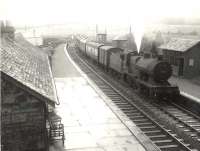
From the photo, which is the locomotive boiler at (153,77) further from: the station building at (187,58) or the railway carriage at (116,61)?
the station building at (187,58)

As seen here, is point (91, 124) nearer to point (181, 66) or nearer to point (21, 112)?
point (21, 112)

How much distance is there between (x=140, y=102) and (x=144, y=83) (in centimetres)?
140

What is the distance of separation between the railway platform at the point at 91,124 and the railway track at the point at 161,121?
750 mm

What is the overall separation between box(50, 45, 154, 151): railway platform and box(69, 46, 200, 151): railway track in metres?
0.75

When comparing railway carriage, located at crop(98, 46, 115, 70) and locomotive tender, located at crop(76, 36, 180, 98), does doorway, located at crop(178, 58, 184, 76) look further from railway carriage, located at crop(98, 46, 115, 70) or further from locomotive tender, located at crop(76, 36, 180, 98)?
locomotive tender, located at crop(76, 36, 180, 98)

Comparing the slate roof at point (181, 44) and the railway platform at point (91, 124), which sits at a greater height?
the slate roof at point (181, 44)

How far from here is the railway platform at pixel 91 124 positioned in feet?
37.7

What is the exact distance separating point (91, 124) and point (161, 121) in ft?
12.2

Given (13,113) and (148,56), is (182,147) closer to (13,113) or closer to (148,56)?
(13,113)

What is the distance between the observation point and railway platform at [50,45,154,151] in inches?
453

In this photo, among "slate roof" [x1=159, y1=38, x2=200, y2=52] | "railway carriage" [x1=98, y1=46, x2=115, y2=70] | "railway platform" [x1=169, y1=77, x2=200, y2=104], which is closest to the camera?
"railway platform" [x1=169, y1=77, x2=200, y2=104]

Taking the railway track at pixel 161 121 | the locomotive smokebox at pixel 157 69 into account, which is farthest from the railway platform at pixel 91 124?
the locomotive smokebox at pixel 157 69

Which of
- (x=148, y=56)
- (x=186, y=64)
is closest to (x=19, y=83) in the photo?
(x=148, y=56)

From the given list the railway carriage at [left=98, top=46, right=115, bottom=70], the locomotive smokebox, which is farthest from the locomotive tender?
the railway carriage at [left=98, top=46, right=115, bottom=70]
